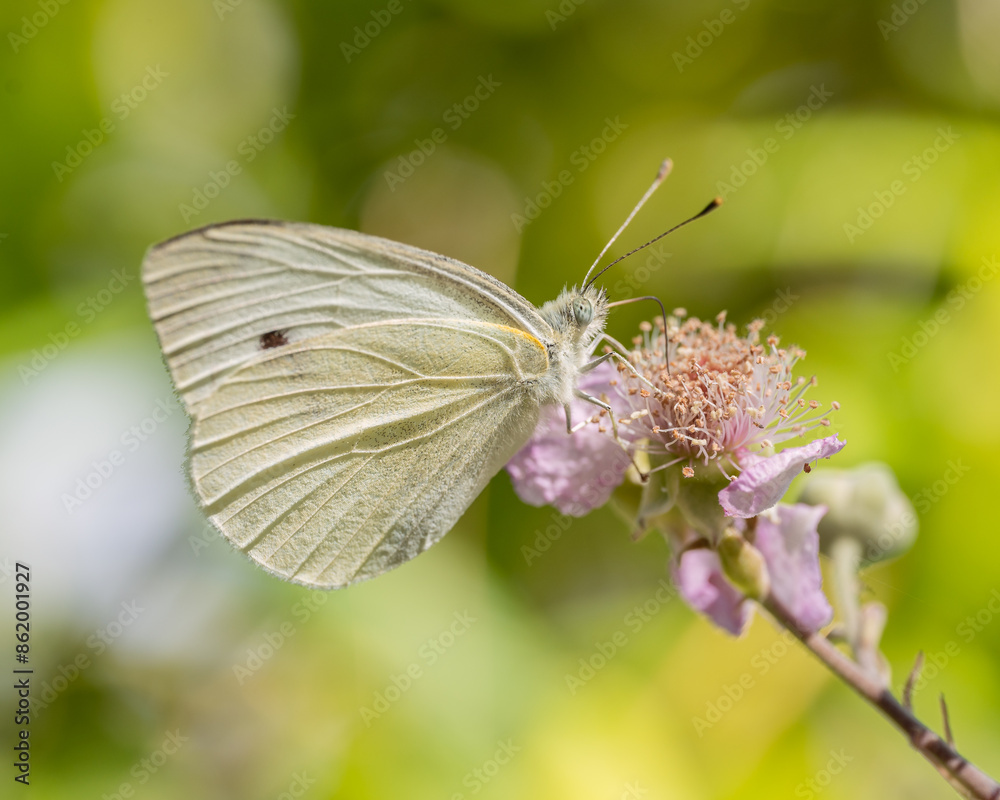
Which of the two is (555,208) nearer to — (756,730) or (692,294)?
(692,294)

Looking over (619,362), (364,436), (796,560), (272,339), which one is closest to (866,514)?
(796,560)

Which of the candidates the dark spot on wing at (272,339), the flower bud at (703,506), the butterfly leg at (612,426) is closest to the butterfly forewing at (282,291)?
the dark spot on wing at (272,339)

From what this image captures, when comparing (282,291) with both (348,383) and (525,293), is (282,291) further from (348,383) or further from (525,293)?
(525,293)

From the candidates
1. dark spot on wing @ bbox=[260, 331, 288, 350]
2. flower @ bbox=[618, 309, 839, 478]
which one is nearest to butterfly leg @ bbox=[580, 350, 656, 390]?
flower @ bbox=[618, 309, 839, 478]

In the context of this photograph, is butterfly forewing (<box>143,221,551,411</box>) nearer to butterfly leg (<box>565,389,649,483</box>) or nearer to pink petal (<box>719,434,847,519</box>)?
butterfly leg (<box>565,389,649,483</box>)

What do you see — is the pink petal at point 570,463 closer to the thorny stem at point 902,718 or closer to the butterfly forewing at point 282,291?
the butterfly forewing at point 282,291

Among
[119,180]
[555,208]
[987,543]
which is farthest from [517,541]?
[119,180]
